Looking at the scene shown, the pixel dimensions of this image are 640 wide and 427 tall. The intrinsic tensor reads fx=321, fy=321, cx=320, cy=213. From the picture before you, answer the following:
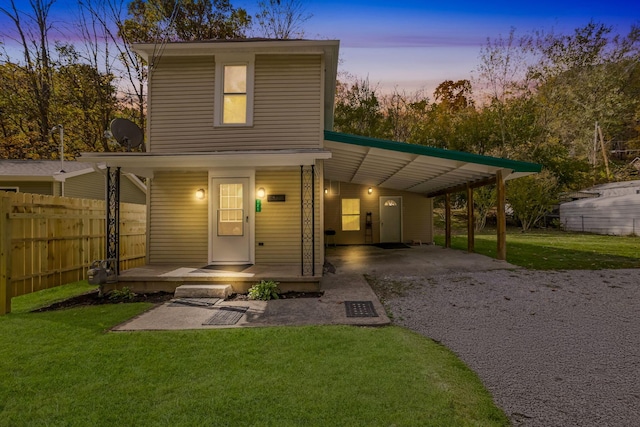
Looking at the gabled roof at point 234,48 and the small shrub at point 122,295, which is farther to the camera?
the gabled roof at point 234,48

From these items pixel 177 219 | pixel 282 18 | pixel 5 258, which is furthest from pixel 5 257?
pixel 282 18

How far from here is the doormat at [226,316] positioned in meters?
4.29

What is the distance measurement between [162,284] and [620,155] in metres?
48.8

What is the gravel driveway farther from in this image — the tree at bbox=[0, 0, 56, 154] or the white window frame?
the tree at bbox=[0, 0, 56, 154]

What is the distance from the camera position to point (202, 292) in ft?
18.6

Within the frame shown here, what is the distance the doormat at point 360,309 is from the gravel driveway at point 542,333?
346 millimetres

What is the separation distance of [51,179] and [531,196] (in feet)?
74.6

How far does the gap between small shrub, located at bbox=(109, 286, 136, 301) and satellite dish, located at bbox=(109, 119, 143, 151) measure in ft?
11.5

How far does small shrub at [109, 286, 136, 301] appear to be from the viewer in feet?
18.8

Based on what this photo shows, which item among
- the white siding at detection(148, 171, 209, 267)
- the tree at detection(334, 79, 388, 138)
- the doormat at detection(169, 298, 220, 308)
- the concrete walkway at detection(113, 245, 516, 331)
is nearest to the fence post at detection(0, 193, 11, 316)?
the concrete walkway at detection(113, 245, 516, 331)

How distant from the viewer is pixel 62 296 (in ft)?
19.3

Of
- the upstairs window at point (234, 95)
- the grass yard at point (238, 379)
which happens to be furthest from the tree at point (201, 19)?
the grass yard at point (238, 379)

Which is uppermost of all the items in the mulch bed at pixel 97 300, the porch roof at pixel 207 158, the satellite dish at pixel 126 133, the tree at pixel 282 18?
the tree at pixel 282 18

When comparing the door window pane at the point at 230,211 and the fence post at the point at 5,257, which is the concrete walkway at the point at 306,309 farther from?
the door window pane at the point at 230,211
